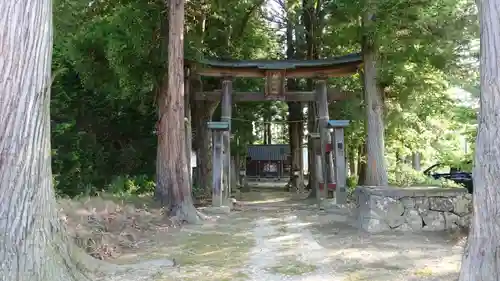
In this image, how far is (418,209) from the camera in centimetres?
786

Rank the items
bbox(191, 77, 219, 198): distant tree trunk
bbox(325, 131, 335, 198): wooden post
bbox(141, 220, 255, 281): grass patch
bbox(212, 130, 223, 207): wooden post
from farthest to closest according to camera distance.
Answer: bbox(191, 77, 219, 198): distant tree trunk < bbox(325, 131, 335, 198): wooden post < bbox(212, 130, 223, 207): wooden post < bbox(141, 220, 255, 281): grass patch

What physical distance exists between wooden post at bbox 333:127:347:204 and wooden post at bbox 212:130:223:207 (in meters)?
3.20

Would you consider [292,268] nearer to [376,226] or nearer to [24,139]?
[376,226]

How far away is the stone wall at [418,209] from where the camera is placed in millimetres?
7758

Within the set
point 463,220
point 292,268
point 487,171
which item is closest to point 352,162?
point 463,220

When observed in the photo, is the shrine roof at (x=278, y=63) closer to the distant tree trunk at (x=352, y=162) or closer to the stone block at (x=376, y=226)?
the stone block at (x=376, y=226)

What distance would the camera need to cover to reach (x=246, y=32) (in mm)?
17547

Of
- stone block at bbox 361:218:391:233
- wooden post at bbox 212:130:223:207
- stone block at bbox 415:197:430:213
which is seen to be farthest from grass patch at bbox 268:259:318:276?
wooden post at bbox 212:130:223:207

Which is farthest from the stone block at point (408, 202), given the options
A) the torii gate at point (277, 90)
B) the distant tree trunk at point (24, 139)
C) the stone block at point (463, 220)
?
the distant tree trunk at point (24, 139)

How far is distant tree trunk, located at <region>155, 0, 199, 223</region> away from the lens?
10.0 m

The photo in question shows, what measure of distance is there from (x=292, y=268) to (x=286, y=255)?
0.85 metres

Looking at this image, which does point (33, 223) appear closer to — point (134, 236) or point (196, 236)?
point (134, 236)

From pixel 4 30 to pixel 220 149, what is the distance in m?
9.13

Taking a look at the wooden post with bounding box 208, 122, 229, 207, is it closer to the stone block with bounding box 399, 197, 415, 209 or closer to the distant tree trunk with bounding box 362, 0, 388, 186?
the distant tree trunk with bounding box 362, 0, 388, 186
